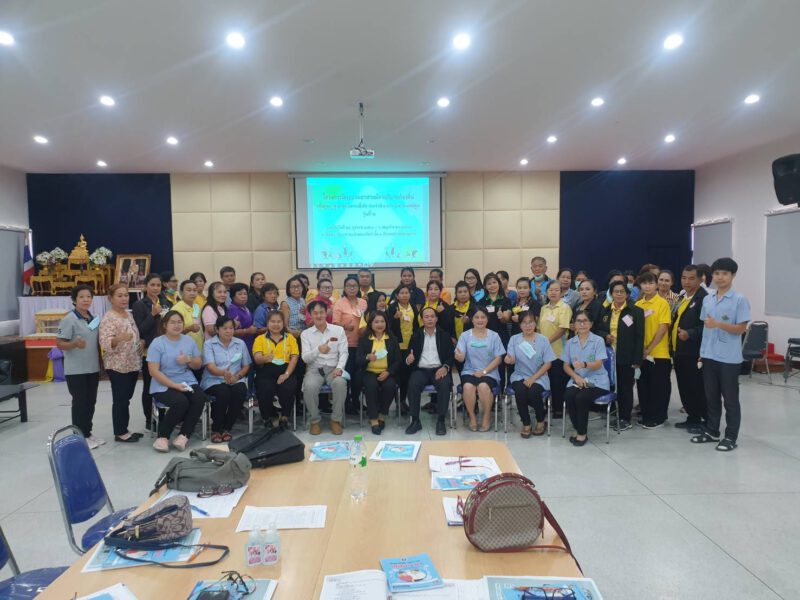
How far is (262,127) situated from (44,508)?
15.4ft

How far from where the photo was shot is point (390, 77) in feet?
16.0

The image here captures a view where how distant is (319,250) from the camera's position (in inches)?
373

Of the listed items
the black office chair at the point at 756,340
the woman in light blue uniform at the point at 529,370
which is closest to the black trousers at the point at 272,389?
the woman in light blue uniform at the point at 529,370

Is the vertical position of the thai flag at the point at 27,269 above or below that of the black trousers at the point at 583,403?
above

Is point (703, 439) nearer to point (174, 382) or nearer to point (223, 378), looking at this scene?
point (223, 378)

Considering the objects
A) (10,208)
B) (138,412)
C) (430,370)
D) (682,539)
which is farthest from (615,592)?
(10,208)

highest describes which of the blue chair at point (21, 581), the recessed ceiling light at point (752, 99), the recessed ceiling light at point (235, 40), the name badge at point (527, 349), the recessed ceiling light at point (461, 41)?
the recessed ceiling light at point (752, 99)

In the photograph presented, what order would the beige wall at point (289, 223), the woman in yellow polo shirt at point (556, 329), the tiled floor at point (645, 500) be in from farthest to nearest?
the beige wall at point (289, 223) → the woman in yellow polo shirt at point (556, 329) → the tiled floor at point (645, 500)

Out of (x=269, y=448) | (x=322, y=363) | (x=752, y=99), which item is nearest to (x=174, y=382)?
(x=322, y=363)

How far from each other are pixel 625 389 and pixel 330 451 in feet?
12.2

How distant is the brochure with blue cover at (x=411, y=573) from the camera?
4.96 feet

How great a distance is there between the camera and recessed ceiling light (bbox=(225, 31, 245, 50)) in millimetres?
3973

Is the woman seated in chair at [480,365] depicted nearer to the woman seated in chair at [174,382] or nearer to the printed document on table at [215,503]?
the woman seated in chair at [174,382]

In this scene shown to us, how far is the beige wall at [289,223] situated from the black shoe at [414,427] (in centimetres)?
478
